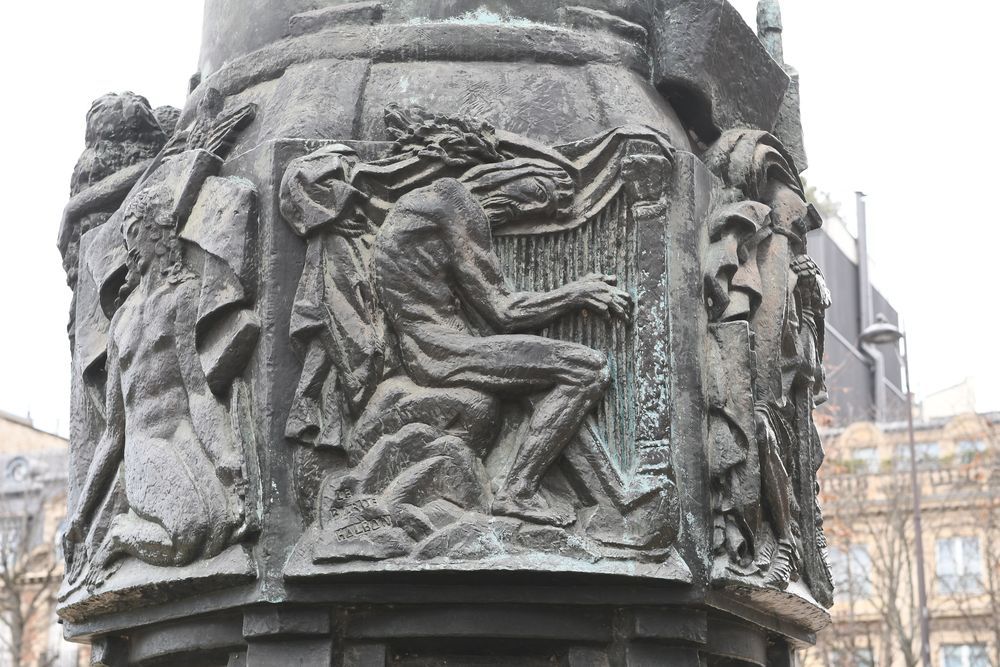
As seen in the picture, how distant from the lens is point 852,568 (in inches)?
1219

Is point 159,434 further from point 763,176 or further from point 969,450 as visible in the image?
point 969,450

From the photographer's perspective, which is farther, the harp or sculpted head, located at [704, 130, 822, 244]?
sculpted head, located at [704, 130, 822, 244]

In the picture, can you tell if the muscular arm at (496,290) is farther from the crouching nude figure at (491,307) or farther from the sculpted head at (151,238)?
the sculpted head at (151,238)

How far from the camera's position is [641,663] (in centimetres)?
525

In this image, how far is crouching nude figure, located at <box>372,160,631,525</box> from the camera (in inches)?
210

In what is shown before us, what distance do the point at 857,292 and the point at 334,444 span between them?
32951 mm

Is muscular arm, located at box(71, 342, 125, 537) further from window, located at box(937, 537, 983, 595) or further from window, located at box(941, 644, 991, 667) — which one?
window, located at box(941, 644, 991, 667)

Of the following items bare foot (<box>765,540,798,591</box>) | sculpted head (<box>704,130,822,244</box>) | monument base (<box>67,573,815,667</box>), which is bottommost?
monument base (<box>67,573,815,667</box>)

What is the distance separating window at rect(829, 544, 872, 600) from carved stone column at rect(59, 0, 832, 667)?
73.3 ft

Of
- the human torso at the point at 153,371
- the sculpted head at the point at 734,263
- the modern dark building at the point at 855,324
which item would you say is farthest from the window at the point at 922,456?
the human torso at the point at 153,371

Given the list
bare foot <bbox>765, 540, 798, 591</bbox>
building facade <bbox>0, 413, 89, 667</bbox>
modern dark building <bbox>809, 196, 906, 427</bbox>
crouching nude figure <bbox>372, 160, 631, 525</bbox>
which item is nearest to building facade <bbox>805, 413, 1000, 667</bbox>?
modern dark building <bbox>809, 196, 906, 427</bbox>

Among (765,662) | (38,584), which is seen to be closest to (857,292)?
(38,584)

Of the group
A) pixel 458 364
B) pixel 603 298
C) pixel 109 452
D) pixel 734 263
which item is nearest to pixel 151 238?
pixel 109 452

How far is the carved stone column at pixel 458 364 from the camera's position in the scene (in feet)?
17.2
